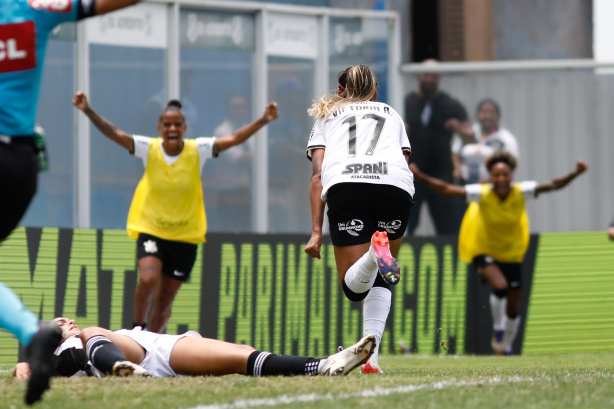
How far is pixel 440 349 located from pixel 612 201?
4692 millimetres

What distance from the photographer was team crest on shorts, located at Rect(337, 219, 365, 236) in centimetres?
683

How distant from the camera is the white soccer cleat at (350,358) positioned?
19.9 ft

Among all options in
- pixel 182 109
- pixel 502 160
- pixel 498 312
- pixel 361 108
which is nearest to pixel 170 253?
pixel 361 108

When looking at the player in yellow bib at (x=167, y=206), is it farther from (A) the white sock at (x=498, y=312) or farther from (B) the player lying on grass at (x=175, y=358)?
(A) the white sock at (x=498, y=312)

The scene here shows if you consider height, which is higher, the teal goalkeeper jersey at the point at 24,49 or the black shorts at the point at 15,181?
the teal goalkeeper jersey at the point at 24,49

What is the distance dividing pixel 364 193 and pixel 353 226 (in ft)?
0.70

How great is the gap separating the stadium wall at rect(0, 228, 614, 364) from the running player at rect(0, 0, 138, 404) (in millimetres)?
5378

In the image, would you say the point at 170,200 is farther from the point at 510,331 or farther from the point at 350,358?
the point at 350,358

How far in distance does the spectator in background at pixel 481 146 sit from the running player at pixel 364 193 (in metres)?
8.05

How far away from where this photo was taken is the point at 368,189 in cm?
676

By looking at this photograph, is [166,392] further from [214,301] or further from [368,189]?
[214,301]

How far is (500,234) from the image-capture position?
1305 cm

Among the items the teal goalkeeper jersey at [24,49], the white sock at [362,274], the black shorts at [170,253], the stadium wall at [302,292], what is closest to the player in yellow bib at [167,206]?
the black shorts at [170,253]

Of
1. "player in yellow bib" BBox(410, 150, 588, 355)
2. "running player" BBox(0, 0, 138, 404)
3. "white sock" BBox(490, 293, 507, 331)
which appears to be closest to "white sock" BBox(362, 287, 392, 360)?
"running player" BBox(0, 0, 138, 404)
